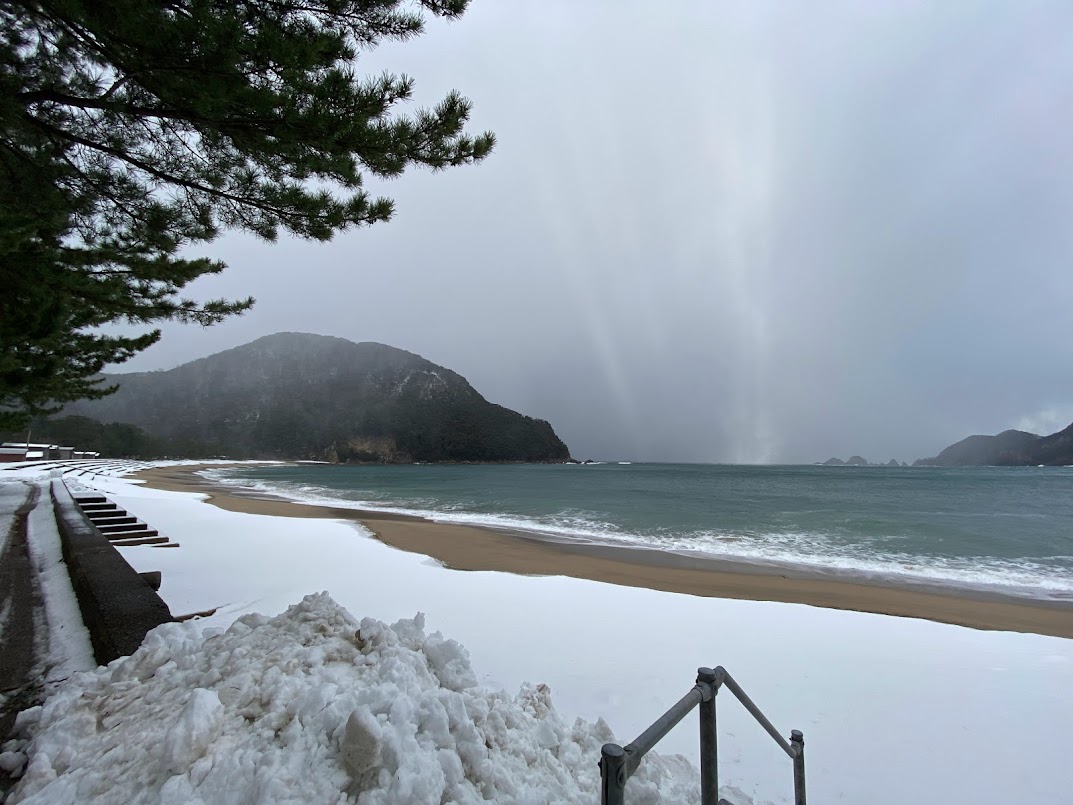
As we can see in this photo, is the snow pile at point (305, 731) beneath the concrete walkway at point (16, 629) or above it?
above

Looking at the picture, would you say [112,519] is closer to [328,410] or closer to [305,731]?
[305,731]

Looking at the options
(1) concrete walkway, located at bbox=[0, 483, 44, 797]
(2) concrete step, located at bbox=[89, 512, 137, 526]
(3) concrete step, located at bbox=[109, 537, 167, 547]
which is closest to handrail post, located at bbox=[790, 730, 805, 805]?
(1) concrete walkway, located at bbox=[0, 483, 44, 797]

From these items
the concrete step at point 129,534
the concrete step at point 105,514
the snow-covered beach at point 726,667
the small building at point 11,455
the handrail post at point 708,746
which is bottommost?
the snow-covered beach at point 726,667

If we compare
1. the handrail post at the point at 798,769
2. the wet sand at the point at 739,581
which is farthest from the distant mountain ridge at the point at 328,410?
the handrail post at the point at 798,769

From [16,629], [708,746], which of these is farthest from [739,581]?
[16,629]

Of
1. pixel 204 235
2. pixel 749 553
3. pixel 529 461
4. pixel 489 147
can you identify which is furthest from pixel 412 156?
pixel 529 461

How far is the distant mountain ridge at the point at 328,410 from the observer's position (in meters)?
140

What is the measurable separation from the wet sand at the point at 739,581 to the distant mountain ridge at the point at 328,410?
138 metres

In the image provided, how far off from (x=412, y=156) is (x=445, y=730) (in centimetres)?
395

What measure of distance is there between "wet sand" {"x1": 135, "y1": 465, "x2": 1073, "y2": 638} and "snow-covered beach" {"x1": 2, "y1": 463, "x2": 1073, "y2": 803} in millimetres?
1063

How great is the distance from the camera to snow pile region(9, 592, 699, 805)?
195 centimetres

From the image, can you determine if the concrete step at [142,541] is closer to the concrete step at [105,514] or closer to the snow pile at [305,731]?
the concrete step at [105,514]

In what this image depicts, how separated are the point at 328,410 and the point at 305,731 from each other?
16363 cm

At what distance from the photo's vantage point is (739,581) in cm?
920
